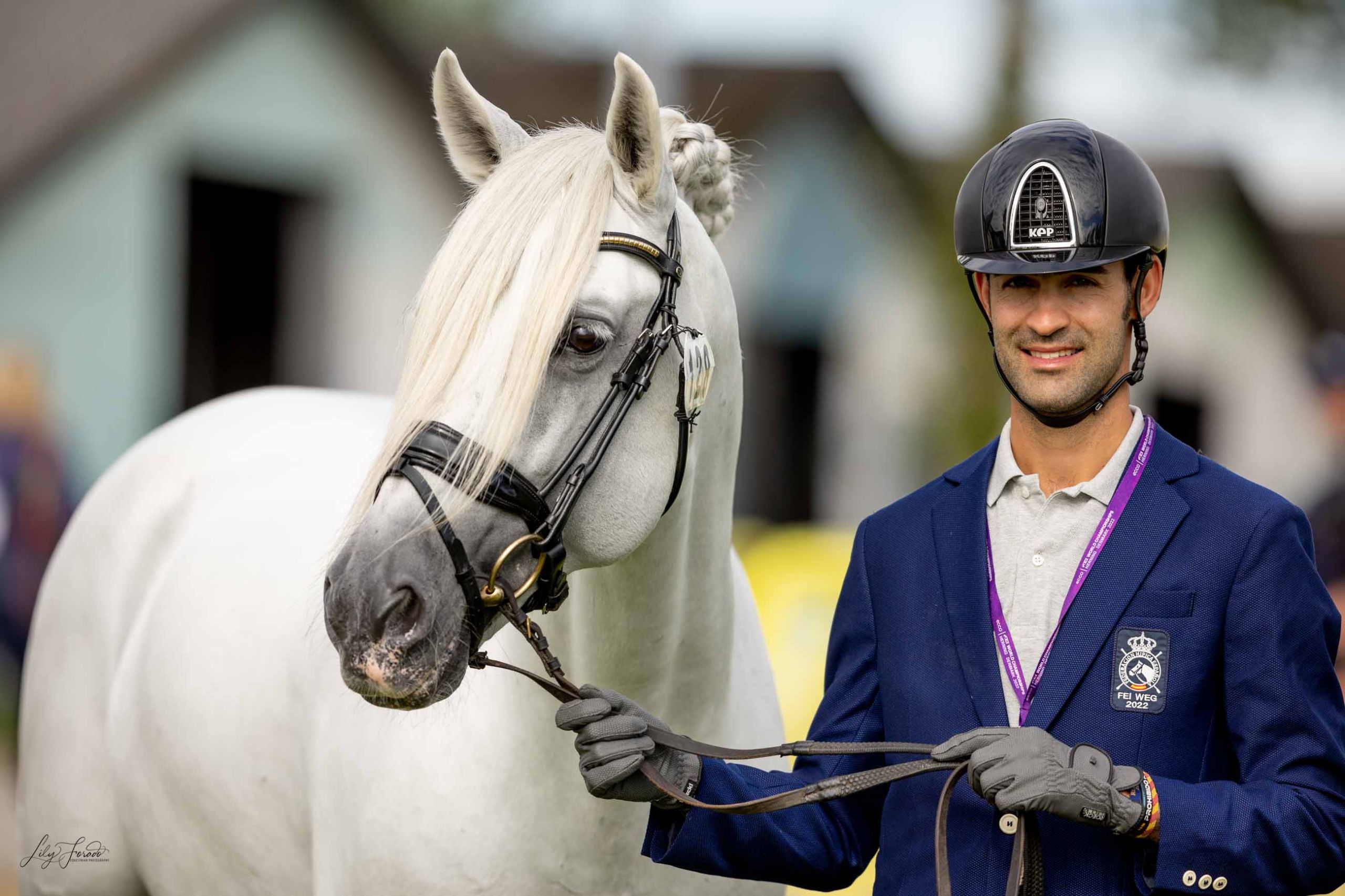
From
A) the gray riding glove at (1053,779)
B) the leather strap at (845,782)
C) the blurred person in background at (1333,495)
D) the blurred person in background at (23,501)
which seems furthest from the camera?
the blurred person in background at (23,501)

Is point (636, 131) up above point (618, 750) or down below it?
above

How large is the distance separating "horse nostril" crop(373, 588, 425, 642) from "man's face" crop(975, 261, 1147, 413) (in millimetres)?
1034

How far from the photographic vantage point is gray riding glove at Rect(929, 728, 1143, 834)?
1872 millimetres

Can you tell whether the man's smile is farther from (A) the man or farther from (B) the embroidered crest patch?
(B) the embroidered crest patch

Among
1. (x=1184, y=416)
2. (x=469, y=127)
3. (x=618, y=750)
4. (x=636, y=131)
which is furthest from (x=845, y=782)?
(x=1184, y=416)

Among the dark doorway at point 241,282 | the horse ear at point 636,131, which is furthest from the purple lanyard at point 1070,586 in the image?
the dark doorway at point 241,282

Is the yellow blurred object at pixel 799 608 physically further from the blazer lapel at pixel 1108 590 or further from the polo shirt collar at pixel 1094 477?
the blazer lapel at pixel 1108 590

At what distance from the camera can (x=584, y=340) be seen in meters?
2.21

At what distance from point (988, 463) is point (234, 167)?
863 centimetres

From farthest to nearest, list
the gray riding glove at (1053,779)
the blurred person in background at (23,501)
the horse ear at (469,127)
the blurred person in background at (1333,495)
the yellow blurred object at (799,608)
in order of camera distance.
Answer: the blurred person in background at (23,501)
the blurred person in background at (1333,495)
the yellow blurred object at (799,608)
the horse ear at (469,127)
the gray riding glove at (1053,779)

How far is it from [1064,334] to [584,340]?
0.79 m

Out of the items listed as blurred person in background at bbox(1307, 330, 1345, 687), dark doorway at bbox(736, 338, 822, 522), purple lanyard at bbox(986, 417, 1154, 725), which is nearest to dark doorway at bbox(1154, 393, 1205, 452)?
dark doorway at bbox(736, 338, 822, 522)

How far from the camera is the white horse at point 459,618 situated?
2.13 meters

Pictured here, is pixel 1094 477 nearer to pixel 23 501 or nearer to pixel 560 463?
pixel 560 463
